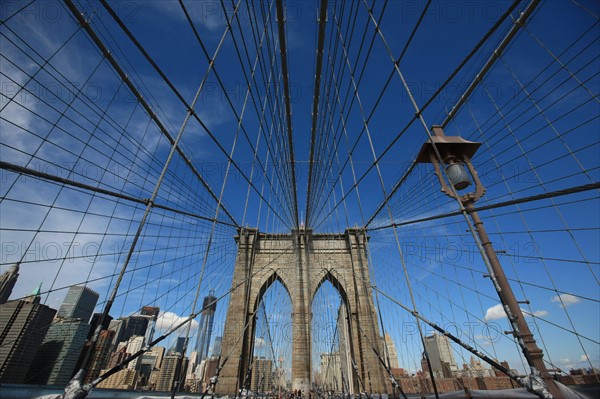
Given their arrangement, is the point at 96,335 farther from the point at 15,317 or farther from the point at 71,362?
the point at 71,362

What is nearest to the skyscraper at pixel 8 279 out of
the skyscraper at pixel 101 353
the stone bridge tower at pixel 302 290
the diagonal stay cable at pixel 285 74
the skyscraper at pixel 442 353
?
the skyscraper at pixel 101 353

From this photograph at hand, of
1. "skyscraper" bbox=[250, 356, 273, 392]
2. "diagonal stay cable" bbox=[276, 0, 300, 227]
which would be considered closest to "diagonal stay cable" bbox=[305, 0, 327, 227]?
"diagonal stay cable" bbox=[276, 0, 300, 227]

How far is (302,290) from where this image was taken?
13375mm

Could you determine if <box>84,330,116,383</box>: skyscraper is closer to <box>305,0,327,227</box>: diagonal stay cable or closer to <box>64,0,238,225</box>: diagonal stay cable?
<box>64,0,238,225</box>: diagonal stay cable

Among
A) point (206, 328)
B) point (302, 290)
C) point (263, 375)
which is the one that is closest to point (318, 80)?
point (206, 328)

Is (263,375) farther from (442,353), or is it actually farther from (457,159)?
(442,353)

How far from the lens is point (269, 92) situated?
6.80 m

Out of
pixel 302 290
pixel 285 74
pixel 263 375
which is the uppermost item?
pixel 285 74

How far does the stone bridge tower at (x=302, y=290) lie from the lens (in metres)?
11.3

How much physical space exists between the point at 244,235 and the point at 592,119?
13152 millimetres

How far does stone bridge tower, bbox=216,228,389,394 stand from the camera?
11328 mm

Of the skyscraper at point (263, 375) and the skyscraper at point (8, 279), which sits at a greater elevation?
the skyscraper at point (8, 279)

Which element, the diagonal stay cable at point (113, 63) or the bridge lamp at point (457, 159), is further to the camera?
the bridge lamp at point (457, 159)

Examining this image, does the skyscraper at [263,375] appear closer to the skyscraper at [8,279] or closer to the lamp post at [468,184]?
the skyscraper at [8,279]
